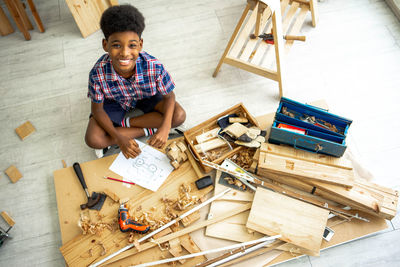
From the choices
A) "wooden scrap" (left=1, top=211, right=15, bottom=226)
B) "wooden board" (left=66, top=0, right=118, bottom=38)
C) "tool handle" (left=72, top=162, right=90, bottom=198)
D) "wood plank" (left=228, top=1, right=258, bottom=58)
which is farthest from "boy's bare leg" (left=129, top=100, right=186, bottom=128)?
"wooden board" (left=66, top=0, right=118, bottom=38)

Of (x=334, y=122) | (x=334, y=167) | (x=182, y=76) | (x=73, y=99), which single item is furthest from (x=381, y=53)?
(x=73, y=99)

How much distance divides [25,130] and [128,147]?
2.90 ft

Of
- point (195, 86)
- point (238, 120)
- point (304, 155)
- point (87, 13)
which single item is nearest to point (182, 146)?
point (238, 120)

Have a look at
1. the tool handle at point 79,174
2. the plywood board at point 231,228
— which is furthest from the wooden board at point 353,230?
the tool handle at point 79,174

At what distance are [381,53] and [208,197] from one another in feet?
5.69

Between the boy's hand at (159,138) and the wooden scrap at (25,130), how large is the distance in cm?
97

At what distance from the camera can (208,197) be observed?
5.61ft

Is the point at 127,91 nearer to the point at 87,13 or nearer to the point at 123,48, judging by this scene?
the point at 123,48

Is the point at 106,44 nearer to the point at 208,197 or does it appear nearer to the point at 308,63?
the point at 208,197

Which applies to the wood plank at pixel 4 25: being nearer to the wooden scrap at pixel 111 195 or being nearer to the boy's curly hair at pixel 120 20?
the boy's curly hair at pixel 120 20

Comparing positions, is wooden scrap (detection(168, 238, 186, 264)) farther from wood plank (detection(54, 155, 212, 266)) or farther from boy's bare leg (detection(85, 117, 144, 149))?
boy's bare leg (detection(85, 117, 144, 149))

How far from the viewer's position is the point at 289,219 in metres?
1.58

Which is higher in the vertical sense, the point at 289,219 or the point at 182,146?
the point at 182,146

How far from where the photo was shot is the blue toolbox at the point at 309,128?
1558 mm
